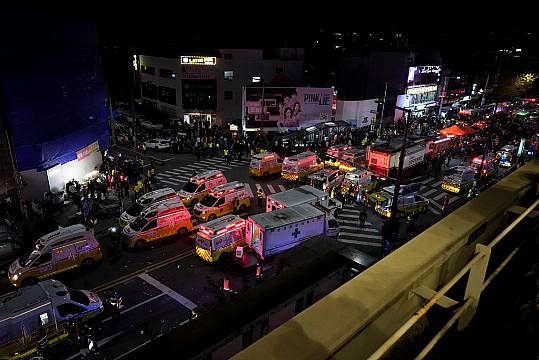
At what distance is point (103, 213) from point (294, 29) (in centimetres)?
7628

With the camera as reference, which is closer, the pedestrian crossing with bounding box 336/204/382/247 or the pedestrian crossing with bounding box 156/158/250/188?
the pedestrian crossing with bounding box 336/204/382/247

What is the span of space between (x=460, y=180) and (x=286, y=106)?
2117 centimetres

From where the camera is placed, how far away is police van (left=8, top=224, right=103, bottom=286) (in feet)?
60.0

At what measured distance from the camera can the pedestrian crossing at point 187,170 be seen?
3294cm

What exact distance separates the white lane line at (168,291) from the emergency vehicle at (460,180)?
23774 millimetres

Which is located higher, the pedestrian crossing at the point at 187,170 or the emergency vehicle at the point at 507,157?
the emergency vehicle at the point at 507,157

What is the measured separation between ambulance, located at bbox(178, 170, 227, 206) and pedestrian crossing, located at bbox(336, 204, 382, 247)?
917 cm

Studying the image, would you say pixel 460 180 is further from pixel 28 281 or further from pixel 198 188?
pixel 28 281

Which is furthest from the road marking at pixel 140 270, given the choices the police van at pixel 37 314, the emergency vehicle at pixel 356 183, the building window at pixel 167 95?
the building window at pixel 167 95

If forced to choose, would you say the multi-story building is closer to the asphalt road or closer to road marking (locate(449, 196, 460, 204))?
road marking (locate(449, 196, 460, 204))

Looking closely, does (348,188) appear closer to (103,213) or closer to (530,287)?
(103,213)

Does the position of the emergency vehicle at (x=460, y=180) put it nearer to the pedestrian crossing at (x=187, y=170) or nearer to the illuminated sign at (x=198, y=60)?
the pedestrian crossing at (x=187, y=170)

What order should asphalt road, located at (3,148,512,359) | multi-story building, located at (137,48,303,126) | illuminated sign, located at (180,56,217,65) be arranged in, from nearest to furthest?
asphalt road, located at (3,148,512,359) < illuminated sign, located at (180,56,217,65) < multi-story building, located at (137,48,303,126)

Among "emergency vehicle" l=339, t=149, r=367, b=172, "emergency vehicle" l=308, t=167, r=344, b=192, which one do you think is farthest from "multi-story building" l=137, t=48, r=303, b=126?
"emergency vehicle" l=308, t=167, r=344, b=192
